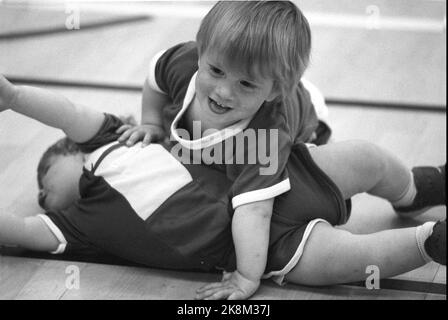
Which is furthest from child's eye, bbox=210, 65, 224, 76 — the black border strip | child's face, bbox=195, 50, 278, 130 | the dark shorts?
the black border strip

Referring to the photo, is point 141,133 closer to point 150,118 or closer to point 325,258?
point 150,118

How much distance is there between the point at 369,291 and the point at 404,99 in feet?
1.63

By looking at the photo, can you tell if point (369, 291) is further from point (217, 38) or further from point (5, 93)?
point (5, 93)

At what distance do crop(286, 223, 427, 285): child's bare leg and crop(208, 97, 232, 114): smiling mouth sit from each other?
0.52ft

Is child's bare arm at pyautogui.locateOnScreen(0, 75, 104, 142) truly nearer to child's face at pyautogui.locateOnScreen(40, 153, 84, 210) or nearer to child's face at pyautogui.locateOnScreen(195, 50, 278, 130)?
child's face at pyautogui.locateOnScreen(40, 153, 84, 210)

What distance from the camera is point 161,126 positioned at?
108cm

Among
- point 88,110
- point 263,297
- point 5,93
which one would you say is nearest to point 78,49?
point 88,110

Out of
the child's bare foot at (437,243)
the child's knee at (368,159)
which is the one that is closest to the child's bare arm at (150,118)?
the child's knee at (368,159)

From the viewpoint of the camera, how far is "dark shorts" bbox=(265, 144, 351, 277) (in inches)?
37.9

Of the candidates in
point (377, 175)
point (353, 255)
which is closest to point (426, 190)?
point (377, 175)

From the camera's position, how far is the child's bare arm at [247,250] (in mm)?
938

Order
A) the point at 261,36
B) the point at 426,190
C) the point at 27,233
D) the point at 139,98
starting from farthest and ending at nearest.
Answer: the point at 139,98 < the point at 426,190 < the point at 27,233 < the point at 261,36

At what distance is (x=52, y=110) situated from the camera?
3.31ft

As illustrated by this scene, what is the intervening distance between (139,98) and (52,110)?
0.35 m
